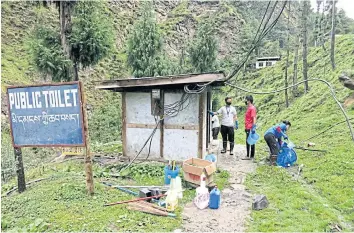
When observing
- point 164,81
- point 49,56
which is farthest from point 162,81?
point 49,56

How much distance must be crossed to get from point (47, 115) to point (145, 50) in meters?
16.5

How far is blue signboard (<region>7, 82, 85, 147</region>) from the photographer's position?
6859mm

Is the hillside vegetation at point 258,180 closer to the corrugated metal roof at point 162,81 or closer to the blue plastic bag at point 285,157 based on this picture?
the blue plastic bag at point 285,157

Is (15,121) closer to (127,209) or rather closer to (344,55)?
(127,209)

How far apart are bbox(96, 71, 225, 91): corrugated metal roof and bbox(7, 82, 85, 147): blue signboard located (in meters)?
2.52

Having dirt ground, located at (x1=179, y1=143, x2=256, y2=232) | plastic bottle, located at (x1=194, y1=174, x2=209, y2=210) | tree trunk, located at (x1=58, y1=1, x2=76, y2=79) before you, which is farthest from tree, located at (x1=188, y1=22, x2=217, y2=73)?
plastic bottle, located at (x1=194, y1=174, x2=209, y2=210)

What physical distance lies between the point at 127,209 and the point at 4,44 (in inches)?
1198

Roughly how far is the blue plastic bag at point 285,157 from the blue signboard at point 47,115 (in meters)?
5.94

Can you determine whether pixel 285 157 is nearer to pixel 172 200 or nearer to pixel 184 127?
pixel 184 127

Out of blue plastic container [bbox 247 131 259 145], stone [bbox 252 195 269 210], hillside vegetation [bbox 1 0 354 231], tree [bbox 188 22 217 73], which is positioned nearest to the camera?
hillside vegetation [bbox 1 0 354 231]

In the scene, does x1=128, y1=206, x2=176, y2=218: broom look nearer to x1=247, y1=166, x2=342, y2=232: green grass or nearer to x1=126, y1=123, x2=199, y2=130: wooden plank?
x1=247, y1=166, x2=342, y2=232: green grass

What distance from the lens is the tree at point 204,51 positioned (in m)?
23.8

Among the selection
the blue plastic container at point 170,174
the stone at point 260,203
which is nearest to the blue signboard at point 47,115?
the blue plastic container at point 170,174

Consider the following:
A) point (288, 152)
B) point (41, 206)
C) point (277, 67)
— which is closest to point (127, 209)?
point (41, 206)
